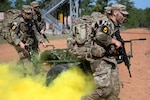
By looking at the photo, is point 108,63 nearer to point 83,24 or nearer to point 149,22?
point 83,24

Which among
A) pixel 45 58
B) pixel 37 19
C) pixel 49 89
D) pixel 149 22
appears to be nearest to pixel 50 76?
A: pixel 49 89

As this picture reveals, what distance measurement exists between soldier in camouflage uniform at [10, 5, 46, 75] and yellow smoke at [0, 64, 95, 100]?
3.79 feet

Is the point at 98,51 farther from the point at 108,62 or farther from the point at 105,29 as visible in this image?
the point at 105,29

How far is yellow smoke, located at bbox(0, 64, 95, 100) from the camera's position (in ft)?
18.3

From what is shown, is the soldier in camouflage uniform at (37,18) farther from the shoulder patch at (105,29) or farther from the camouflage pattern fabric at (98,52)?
the shoulder patch at (105,29)

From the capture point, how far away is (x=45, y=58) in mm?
7355

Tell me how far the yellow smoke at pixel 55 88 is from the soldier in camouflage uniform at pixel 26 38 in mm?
1156

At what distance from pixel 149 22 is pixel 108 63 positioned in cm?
6369

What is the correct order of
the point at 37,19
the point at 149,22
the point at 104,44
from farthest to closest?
the point at 149,22 → the point at 37,19 → the point at 104,44

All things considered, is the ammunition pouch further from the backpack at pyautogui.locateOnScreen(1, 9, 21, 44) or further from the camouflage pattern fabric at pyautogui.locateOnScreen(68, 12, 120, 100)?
the backpack at pyautogui.locateOnScreen(1, 9, 21, 44)

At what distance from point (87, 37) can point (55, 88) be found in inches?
39.5

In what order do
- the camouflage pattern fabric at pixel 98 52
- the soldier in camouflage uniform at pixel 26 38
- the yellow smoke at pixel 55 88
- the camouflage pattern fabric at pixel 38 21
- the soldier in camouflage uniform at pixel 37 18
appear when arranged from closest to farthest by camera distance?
the camouflage pattern fabric at pixel 98 52 < the yellow smoke at pixel 55 88 < the soldier in camouflage uniform at pixel 26 38 < the soldier in camouflage uniform at pixel 37 18 < the camouflage pattern fabric at pixel 38 21

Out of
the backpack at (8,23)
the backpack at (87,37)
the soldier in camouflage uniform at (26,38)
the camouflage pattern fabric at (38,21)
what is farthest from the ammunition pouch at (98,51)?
the camouflage pattern fabric at (38,21)

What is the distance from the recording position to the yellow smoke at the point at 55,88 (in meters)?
5.59
